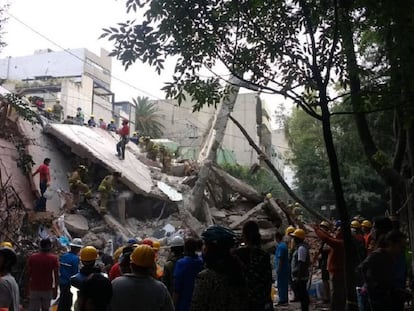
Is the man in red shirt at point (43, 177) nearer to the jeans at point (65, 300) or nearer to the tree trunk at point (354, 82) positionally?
the jeans at point (65, 300)

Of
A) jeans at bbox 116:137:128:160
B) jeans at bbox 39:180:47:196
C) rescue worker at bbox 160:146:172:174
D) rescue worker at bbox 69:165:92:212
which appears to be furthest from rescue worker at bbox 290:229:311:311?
rescue worker at bbox 160:146:172:174

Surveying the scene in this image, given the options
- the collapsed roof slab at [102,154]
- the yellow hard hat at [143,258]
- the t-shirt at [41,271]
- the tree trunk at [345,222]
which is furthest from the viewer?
the collapsed roof slab at [102,154]

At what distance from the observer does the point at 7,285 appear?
405cm

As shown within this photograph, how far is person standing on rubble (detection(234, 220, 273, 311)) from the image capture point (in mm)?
3975

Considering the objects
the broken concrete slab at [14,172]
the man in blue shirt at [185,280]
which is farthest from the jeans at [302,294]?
the broken concrete slab at [14,172]

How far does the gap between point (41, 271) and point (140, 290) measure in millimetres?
3480

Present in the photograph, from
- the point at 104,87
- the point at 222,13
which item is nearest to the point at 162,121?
the point at 104,87

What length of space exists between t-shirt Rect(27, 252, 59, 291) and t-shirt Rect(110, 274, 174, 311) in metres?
3.33

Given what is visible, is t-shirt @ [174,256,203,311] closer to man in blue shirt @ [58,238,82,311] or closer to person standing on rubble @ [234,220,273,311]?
person standing on rubble @ [234,220,273,311]

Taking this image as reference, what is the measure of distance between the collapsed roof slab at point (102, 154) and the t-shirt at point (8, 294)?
1077 centimetres

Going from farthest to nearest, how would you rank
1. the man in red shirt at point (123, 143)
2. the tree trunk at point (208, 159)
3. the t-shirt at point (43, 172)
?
the man in red shirt at point (123, 143) < the tree trunk at point (208, 159) < the t-shirt at point (43, 172)

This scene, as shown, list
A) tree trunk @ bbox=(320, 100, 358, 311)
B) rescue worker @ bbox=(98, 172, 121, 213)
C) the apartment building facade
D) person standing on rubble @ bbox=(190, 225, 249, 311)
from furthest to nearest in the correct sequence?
the apartment building facade → rescue worker @ bbox=(98, 172, 121, 213) → tree trunk @ bbox=(320, 100, 358, 311) → person standing on rubble @ bbox=(190, 225, 249, 311)

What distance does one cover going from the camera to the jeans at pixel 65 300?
20.2 ft

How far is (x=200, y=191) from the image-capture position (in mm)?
15555
